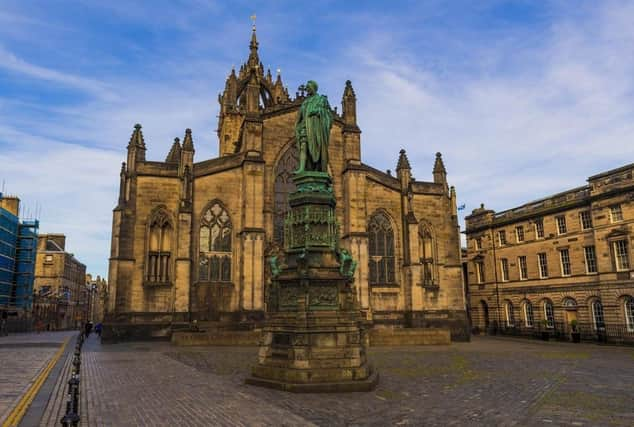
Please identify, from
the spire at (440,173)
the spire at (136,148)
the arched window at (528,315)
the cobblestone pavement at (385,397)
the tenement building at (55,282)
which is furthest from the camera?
the tenement building at (55,282)

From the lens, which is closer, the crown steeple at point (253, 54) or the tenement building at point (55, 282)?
the crown steeple at point (253, 54)

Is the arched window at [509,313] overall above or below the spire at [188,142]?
below

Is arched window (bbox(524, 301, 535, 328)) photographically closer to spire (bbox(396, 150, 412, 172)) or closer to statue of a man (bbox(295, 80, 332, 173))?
spire (bbox(396, 150, 412, 172))

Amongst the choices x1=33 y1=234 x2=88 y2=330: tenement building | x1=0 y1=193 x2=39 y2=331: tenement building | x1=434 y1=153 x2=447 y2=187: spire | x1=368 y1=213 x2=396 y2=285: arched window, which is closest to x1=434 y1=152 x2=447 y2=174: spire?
x1=434 y1=153 x2=447 y2=187: spire

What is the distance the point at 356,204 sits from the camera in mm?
32094

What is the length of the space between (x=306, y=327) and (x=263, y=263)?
18.8 metres

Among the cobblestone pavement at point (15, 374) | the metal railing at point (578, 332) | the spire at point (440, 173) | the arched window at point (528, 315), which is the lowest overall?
the metal railing at point (578, 332)

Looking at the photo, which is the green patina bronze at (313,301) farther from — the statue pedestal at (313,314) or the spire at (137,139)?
the spire at (137,139)

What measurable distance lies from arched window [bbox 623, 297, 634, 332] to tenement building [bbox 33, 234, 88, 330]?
2798 inches

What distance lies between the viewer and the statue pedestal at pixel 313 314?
37.0 ft

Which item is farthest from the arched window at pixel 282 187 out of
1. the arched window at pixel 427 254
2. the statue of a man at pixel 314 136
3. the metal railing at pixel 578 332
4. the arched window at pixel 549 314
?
the arched window at pixel 549 314

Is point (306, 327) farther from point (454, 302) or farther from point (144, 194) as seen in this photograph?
point (454, 302)

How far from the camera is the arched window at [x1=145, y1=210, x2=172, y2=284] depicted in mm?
28734

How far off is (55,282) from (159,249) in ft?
210
